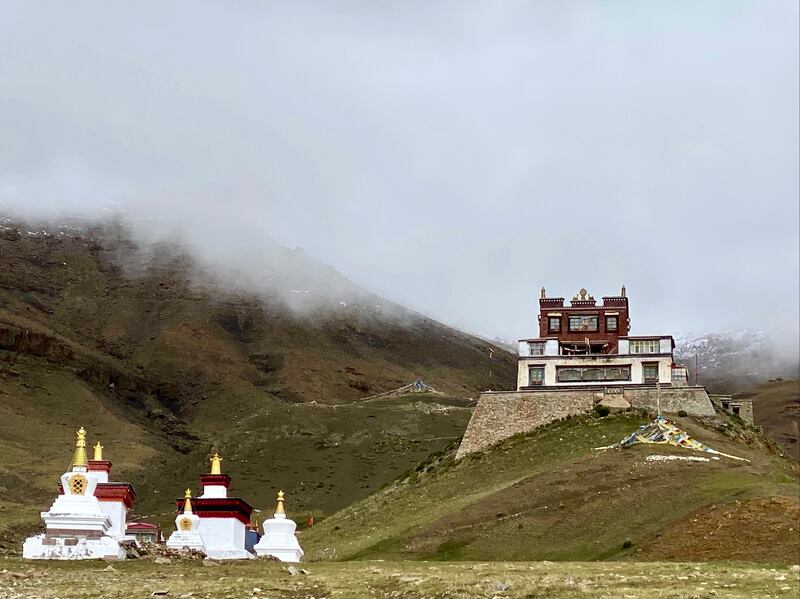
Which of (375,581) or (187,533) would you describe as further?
(187,533)

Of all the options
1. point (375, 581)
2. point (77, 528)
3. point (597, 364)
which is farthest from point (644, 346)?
point (375, 581)

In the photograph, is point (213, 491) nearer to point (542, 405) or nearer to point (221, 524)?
point (221, 524)

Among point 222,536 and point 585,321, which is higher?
point 585,321

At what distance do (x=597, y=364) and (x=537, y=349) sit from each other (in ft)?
16.0

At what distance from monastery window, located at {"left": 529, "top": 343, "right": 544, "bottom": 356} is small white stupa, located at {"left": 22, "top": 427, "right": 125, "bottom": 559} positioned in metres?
57.3

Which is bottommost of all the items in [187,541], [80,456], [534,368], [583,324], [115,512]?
[187,541]

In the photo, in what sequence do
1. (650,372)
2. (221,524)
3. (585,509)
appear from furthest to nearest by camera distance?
(650,372) < (585,509) < (221,524)

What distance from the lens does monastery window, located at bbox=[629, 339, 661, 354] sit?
8975cm

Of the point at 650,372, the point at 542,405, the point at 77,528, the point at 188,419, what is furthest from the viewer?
the point at 188,419

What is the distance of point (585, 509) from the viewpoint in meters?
56.3

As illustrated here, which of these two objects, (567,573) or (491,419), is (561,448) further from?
(567,573)

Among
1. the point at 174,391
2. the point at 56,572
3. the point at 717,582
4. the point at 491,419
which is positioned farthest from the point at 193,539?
the point at 174,391

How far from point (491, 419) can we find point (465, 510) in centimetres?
2429

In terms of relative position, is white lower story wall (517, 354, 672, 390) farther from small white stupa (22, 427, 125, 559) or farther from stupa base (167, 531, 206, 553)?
small white stupa (22, 427, 125, 559)
